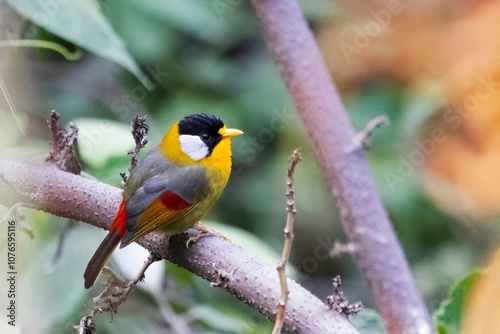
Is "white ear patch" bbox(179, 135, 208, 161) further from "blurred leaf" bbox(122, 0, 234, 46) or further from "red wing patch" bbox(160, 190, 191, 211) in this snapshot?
"blurred leaf" bbox(122, 0, 234, 46)

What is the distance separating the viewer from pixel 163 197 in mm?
689

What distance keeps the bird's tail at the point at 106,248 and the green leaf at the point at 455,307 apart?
27 centimetres

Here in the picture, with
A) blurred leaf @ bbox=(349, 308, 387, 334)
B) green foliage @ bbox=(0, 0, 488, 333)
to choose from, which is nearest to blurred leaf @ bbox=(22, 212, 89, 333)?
green foliage @ bbox=(0, 0, 488, 333)

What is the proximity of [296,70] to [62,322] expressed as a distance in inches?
13.7

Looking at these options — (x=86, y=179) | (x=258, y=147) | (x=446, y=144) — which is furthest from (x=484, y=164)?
(x=86, y=179)

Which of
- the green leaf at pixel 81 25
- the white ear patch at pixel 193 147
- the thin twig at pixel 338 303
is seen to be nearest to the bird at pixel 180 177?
the white ear patch at pixel 193 147

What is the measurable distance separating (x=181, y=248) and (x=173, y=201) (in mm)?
88

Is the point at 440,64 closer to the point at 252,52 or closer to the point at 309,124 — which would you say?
the point at 252,52

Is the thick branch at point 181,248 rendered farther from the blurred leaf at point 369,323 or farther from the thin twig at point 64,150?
the blurred leaf at point 369,323

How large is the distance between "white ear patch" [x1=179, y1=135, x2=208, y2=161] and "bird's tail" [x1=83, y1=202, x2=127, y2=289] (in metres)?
0.11

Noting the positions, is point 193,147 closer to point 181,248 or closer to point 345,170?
point 181,248

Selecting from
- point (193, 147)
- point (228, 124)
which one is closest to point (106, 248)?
point (193, 147)

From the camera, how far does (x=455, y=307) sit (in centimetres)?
55

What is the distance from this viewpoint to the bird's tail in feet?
1.94
